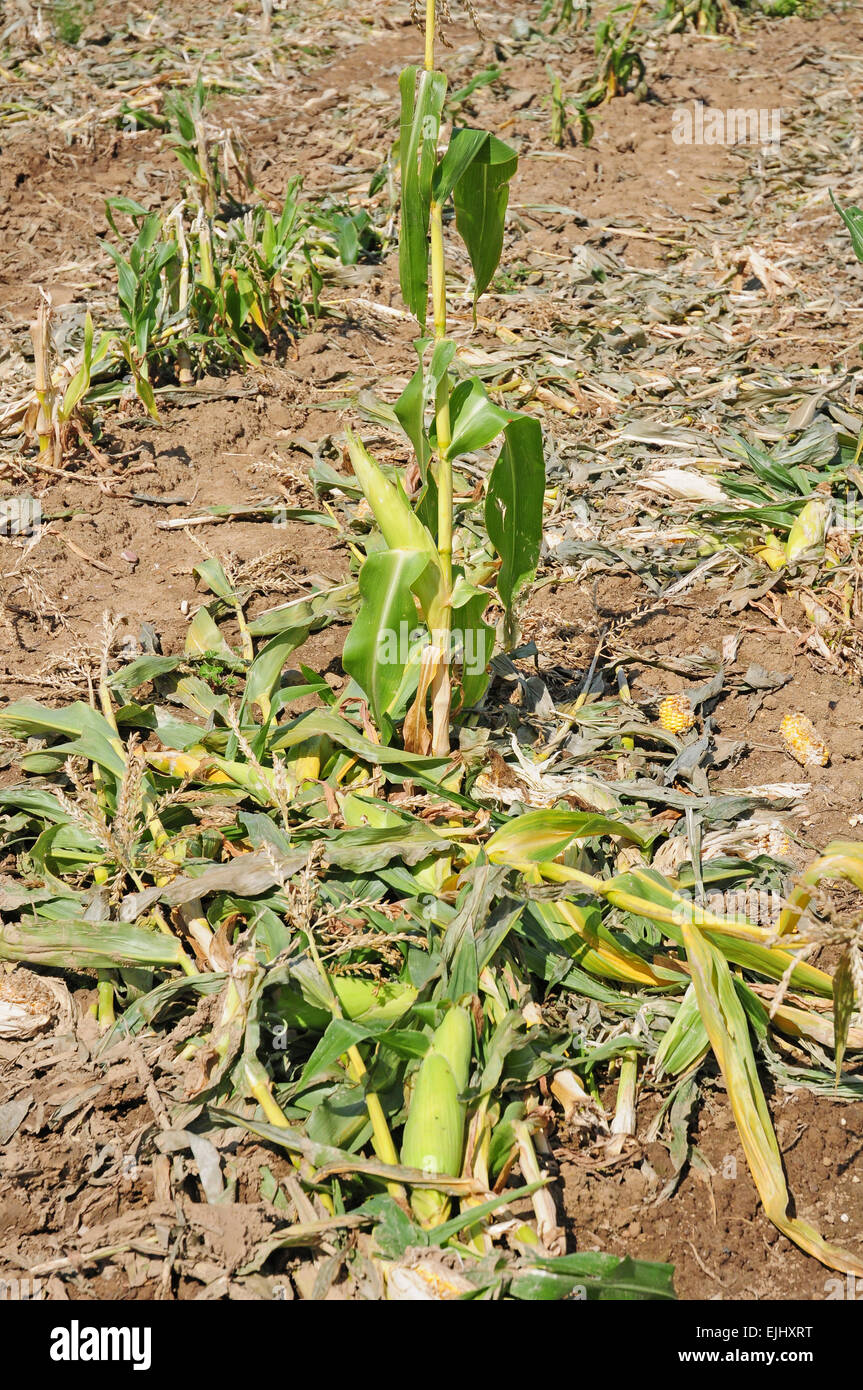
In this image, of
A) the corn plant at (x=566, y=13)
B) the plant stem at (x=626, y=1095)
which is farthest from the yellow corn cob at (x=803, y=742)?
the corn plant at (x=566, y=13)

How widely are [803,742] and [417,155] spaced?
1.51 metres

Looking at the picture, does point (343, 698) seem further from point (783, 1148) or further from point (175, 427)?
point (175, 427)

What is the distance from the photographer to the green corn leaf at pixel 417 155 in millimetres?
1896

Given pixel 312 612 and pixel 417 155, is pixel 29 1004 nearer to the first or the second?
pixel 312 612

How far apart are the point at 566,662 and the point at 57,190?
13.8ft

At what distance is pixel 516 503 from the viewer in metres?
2.11

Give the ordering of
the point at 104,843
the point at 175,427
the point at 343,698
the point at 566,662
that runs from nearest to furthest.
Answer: the point at 104,843 → the point at 343,698 → the point at 566,662 → the point at 175,427

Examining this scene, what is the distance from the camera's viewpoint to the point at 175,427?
3783 mm

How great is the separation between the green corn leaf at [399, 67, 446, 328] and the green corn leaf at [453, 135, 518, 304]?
8 cm

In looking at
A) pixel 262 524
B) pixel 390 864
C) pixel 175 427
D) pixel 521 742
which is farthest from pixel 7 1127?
pixel 175 427

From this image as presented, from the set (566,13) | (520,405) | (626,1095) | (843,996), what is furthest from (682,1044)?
(566,13)

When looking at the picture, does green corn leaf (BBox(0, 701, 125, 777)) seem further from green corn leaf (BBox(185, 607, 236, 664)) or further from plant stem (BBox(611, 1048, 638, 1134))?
plant stem (BBox(611, 1048, 638, 1134))

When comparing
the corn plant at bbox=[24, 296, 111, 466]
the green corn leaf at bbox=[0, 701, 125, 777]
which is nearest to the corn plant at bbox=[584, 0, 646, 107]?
the corn plant at bbox=[24, 296, 111, 466]

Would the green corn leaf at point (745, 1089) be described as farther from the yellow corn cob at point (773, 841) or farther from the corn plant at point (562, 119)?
the corn plant at point (562, 119)
